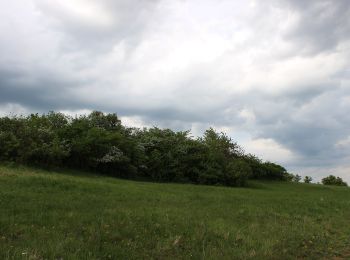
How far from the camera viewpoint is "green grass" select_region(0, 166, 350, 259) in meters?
9.70

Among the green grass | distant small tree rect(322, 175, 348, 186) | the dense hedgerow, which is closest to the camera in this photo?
the green grass

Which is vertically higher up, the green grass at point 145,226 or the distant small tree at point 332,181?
the distant small tree at point 332,181

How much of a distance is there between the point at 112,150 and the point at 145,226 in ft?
64.7

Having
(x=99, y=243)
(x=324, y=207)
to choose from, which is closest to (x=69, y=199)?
(x=99, y=243)

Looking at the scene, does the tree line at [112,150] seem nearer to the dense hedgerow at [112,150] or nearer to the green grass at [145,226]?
the dense hedgerow at [112,150]

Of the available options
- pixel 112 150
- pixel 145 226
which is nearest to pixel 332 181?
pixel 112 150

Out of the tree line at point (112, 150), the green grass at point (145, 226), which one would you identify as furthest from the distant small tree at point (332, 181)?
the green grass at point (145, 226)

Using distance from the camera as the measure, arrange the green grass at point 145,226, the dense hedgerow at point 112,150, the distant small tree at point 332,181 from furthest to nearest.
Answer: the distant small tree at point 332,181 → the dense hedgerow at point 112,150 → the green grass at point 145,226

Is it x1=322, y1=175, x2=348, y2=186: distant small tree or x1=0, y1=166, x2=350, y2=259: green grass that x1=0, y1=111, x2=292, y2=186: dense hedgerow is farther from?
x1=322, y1=175, x2=348, y2=186: distant small tree

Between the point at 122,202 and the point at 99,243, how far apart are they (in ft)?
21.7

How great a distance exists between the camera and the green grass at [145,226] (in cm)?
970

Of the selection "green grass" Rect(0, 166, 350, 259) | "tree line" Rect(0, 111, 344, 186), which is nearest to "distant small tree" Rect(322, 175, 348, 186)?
"tree line" Rect(0, 111, 344, 186)

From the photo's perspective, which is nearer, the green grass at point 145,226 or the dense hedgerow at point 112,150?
the green grass at point 145,226

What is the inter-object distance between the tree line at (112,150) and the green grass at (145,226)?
6896 millimetres
